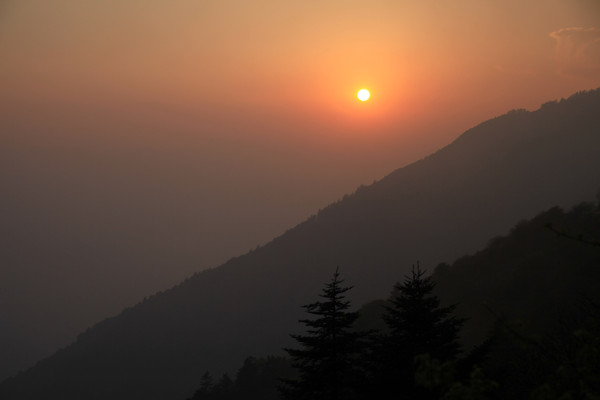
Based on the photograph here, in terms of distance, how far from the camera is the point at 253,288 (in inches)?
6722

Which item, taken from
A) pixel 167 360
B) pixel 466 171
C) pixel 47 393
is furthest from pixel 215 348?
pixel 466 171

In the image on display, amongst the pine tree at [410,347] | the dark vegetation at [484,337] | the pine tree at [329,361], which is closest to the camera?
the dark vegetation at [484,337]

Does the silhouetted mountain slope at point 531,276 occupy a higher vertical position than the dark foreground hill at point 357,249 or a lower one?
lower

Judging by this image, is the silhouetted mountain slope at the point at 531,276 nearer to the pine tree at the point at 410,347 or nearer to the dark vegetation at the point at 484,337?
the dark vegetation at the point at 484,337

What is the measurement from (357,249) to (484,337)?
4142 inches

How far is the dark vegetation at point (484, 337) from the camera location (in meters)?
9.47

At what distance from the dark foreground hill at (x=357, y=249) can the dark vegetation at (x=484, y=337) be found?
3908 cm

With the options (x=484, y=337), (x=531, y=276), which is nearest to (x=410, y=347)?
(x=484, y=337)

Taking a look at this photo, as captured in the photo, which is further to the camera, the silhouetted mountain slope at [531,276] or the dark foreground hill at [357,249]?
the dark foreground hill at [357,249]

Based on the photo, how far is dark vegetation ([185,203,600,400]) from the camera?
31.1 ft

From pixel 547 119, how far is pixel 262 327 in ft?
290

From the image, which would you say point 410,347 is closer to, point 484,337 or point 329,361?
point 329,361

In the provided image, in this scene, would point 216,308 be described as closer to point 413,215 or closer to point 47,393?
point 47,393

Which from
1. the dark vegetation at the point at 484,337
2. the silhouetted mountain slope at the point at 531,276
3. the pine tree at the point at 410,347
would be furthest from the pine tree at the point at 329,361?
the silhouetted mountain slope at the point at 531,276
